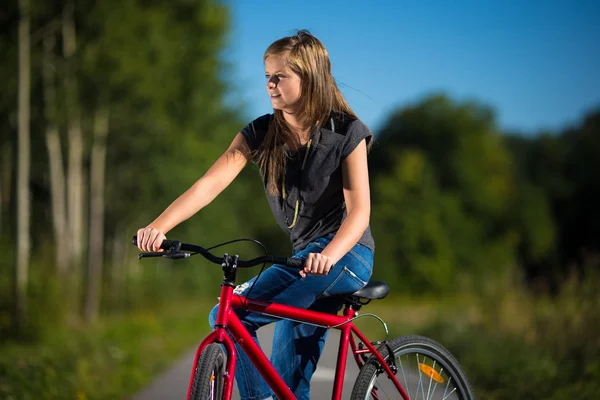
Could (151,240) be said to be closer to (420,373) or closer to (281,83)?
(281,83)

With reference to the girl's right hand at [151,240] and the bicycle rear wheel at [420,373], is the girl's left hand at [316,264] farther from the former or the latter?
the bicycle rear wheel at [420,373]

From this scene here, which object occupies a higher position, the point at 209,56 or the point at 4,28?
the point at 209,56

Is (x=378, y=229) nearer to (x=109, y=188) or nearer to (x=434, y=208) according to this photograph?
(x=434, y=208)

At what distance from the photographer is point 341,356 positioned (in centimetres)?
341

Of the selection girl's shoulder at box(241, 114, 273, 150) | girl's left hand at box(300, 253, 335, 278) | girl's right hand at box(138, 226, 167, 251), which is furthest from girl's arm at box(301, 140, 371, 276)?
girl's right hand at box(138, 226, 167, 251)

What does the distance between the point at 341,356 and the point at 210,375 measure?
795 mm

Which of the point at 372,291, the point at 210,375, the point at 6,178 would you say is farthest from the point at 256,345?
the point at 6,178

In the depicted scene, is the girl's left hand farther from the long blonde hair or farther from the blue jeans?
the long blonde hair

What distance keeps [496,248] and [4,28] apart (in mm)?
42582

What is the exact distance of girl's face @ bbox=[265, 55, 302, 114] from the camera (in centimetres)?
329

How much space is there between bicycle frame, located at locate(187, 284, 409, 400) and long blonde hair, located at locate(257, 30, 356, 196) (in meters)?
0.47

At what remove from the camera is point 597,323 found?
837 cm

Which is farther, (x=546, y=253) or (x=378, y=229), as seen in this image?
(x=546, y=253)

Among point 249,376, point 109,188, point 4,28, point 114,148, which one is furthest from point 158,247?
point 109,188
